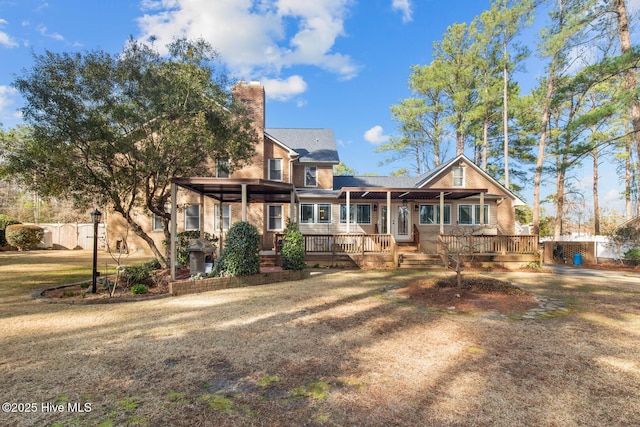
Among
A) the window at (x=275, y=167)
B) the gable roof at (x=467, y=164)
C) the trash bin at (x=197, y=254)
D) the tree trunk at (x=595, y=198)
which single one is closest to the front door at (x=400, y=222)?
the gable roof at (x=467, y=164)

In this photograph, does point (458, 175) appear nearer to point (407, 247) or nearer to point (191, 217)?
point (407, 247)

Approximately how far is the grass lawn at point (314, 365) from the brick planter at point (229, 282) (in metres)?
1.21

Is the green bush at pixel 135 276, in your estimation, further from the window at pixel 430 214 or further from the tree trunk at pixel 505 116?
the tree trunk at pixel 505 116

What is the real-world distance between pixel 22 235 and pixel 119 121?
16.6 m

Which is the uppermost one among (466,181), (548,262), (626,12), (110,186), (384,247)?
(626,12)

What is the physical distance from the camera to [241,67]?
11.6 metres

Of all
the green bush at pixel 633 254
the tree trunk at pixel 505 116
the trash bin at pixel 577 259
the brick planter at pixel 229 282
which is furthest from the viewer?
the tree trunk at pixel 505 116


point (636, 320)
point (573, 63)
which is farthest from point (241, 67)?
point (573, 63)

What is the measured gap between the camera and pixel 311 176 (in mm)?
18969

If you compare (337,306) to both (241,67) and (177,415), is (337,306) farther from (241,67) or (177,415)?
(241,67)

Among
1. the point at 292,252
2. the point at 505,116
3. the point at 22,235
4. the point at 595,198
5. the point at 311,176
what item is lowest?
the point at 292,252

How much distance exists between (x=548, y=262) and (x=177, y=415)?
20.0 m

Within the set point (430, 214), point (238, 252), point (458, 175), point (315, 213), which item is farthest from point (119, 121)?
point (458, 175)

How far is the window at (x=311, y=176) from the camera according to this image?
743 inches
